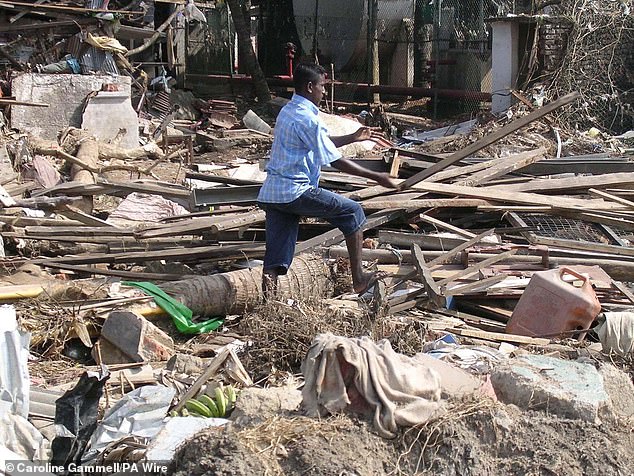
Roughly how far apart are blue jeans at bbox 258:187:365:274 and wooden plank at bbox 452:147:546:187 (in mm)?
2306

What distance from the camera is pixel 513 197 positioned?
748cm

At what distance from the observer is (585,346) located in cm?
526

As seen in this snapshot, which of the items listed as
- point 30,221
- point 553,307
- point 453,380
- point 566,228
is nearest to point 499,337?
point 553,307

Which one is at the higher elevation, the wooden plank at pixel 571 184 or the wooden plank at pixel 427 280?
the wooden plank at pixel 571 184

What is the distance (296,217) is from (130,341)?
1463mm

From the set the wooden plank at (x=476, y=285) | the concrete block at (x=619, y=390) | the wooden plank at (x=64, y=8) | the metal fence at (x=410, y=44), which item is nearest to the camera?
the concrete block at (x=619, y=390)

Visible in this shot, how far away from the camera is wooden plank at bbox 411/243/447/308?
581cm

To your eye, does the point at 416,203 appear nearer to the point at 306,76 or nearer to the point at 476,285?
the point at 476,285

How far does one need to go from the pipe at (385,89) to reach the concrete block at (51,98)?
18.5ft

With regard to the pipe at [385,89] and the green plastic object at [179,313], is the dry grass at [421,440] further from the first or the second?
the pipe at [385,89]

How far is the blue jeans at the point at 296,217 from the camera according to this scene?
19.2ft

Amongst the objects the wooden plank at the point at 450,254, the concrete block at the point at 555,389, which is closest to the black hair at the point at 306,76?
the wooden plank at the point at 450,254

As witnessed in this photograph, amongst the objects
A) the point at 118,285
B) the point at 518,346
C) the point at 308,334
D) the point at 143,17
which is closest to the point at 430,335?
the point at 518,346

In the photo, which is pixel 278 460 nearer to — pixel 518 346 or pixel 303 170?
pixel 518 346
